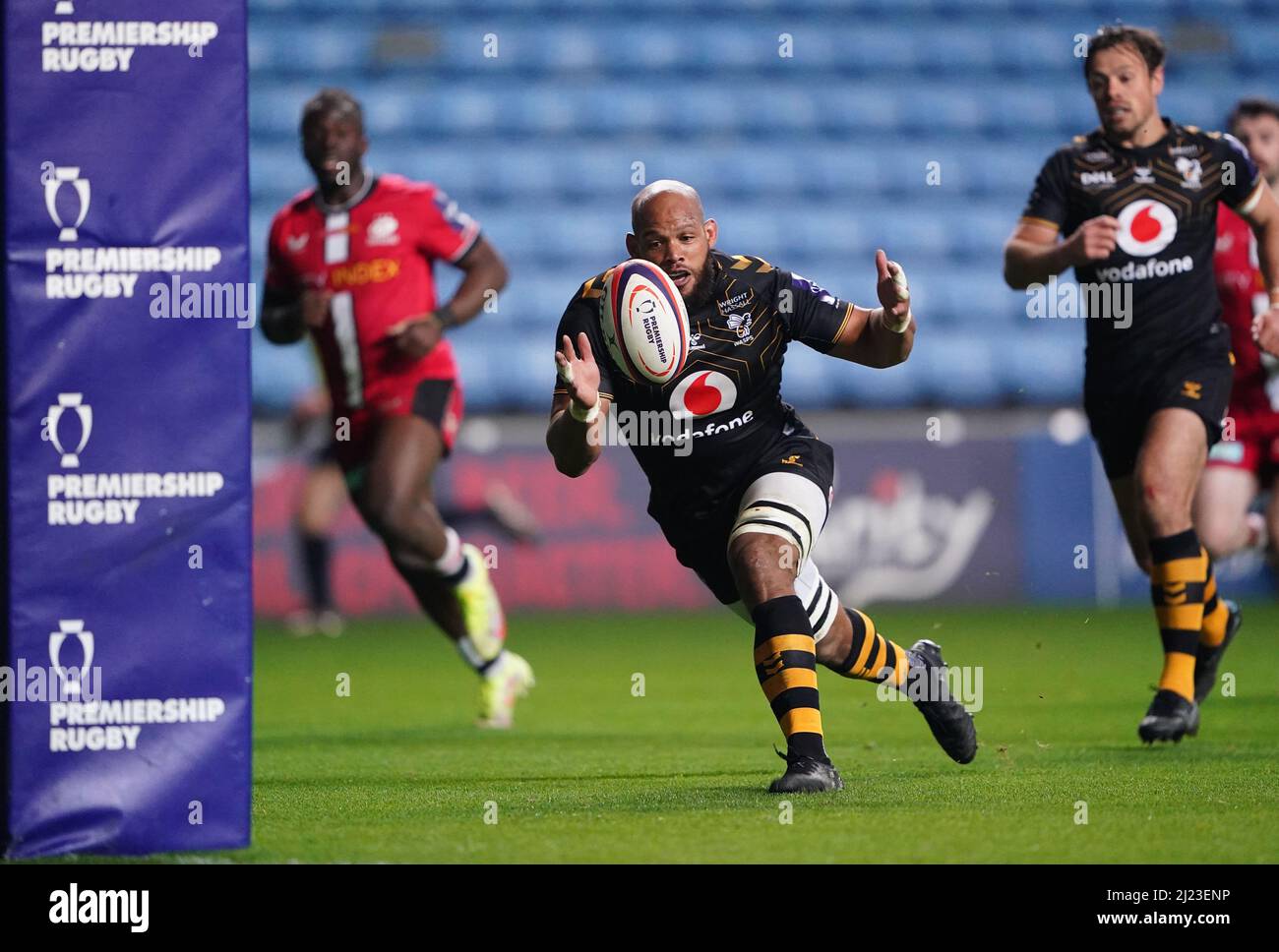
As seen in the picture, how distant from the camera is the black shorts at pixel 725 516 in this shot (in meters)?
5.54

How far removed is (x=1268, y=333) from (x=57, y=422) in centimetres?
409

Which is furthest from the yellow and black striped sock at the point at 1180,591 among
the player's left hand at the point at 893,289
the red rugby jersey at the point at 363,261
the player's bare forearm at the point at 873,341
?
the red rugby jersey at the point at 363,261

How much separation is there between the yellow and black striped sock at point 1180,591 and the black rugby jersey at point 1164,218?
0.68m

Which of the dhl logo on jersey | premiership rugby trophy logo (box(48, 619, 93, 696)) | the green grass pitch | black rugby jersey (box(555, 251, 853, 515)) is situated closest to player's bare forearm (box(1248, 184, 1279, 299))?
the green grass pitch

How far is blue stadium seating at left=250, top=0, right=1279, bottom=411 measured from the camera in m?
16.2

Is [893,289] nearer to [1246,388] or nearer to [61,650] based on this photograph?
[61,650]

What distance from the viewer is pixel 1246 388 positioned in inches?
338

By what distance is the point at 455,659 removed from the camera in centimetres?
1145

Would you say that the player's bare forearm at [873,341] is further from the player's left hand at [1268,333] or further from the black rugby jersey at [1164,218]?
the player's left hand at [1268,333]

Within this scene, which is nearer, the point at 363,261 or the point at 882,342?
the point at 882,342

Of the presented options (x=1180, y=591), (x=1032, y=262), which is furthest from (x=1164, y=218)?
(x=1180, y=591)

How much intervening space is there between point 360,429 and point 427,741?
163cm

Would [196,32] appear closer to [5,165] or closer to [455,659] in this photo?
[5,165]
